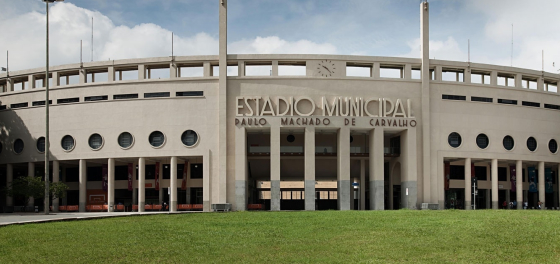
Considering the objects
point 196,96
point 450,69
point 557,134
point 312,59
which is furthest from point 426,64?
point 196,96

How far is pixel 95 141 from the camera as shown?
193 ft

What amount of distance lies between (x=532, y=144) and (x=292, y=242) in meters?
48.7

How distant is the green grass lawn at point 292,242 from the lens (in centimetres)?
1875

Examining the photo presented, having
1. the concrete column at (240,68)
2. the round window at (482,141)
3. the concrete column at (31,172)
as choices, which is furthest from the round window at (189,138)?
the round window at (482,141)

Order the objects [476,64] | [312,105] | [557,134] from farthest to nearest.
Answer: [557,134]
[476,64]
[312,105]

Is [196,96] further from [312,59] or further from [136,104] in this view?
[312,59]

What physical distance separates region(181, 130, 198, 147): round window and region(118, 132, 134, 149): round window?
541 centimetres

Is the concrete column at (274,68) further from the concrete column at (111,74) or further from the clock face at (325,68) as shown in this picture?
the concrete column at (111,74)

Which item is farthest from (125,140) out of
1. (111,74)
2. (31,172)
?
(31,172)

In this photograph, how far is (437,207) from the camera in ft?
186

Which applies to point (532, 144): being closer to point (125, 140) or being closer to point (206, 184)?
point (206, 184)

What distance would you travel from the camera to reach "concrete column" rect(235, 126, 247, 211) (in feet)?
181

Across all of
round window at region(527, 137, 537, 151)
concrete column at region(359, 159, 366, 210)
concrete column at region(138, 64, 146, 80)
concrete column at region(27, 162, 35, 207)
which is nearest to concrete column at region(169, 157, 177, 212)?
concrete column at region(138, 64, 146, 80)

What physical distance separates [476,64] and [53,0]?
4108 cm
